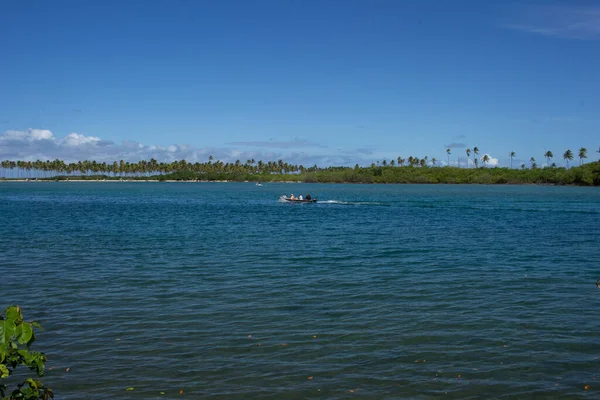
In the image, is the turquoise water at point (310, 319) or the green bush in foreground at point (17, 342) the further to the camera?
the turquoise water at point (310, 319)

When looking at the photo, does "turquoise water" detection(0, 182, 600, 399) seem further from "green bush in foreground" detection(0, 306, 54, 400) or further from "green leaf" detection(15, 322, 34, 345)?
"green leaf" detection(15, 322, 34, 345)

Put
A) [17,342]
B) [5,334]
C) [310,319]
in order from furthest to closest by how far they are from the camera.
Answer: [310,319] → [17,342] → [5,334]

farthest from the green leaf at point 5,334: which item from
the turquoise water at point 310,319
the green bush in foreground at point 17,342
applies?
the turquoise water at point 310,319

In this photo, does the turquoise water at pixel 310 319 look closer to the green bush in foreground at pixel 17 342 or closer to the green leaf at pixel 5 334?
the green bush in foreground at pixel 17 342

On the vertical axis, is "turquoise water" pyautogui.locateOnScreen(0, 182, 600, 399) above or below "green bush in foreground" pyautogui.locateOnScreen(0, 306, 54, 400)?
below

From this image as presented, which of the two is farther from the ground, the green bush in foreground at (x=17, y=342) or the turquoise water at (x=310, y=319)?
the green bush in foreground at (x=17, y=342)

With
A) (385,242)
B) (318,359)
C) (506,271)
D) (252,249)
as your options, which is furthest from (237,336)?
(385,242)

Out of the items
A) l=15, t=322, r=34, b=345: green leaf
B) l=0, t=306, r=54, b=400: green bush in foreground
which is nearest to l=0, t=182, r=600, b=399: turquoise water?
l=0, t=306, r=54, b=400: green bush in foreground

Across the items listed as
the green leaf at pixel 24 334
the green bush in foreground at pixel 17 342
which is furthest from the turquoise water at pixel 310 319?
the green leaf at pixel 24 334

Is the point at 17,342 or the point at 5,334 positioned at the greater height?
the point at 5,334

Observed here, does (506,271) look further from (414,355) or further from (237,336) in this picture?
(237,336)

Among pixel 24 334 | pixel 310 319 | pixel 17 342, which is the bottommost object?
pixel 310 319

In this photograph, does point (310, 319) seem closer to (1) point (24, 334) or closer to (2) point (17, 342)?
(2) point (17, 342)

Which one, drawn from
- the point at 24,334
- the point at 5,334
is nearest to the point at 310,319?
the point at 24,334
